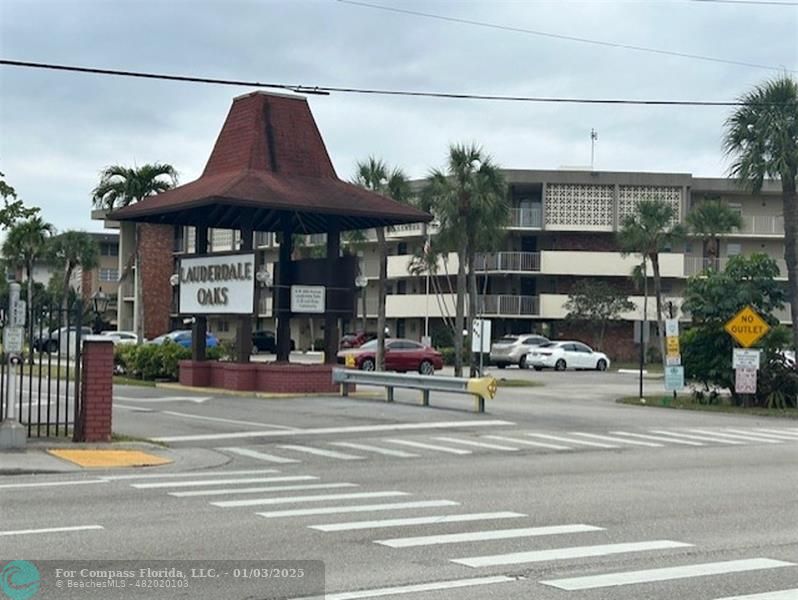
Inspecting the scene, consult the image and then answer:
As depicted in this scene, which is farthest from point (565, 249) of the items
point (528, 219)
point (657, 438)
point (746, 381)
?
point (657, 438)

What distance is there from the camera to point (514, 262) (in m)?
67.4

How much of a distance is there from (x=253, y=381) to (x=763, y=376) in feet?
46.6

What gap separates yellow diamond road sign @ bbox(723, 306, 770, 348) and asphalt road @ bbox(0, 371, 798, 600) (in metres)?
9.31

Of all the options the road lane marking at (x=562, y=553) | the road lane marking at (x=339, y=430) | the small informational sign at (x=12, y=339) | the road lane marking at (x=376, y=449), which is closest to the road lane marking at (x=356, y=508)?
the road lane marking at (x=562, y=553)

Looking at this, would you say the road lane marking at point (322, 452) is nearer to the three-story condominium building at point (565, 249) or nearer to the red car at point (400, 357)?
the red car at point (400, 357)

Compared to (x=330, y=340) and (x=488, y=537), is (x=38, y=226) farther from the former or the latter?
(x=488, y=537)

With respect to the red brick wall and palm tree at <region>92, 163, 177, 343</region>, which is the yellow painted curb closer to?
palm tree at <region>92, 163, 177, 343</region>

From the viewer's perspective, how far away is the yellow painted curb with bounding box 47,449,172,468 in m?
16.4

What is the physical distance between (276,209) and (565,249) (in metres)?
39.7

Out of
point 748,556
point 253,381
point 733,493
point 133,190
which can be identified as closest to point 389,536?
point 748,556

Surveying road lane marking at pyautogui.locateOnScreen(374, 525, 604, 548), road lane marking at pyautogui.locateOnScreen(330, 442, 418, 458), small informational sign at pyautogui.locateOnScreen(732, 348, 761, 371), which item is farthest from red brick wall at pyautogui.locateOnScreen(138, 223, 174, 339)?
road lane marking at pyautogui.locateOnScreen(374, 525, 604, 548)

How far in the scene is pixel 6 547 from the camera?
976cm

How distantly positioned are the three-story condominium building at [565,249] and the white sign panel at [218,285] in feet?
105

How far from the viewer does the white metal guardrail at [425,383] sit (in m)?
26.9
